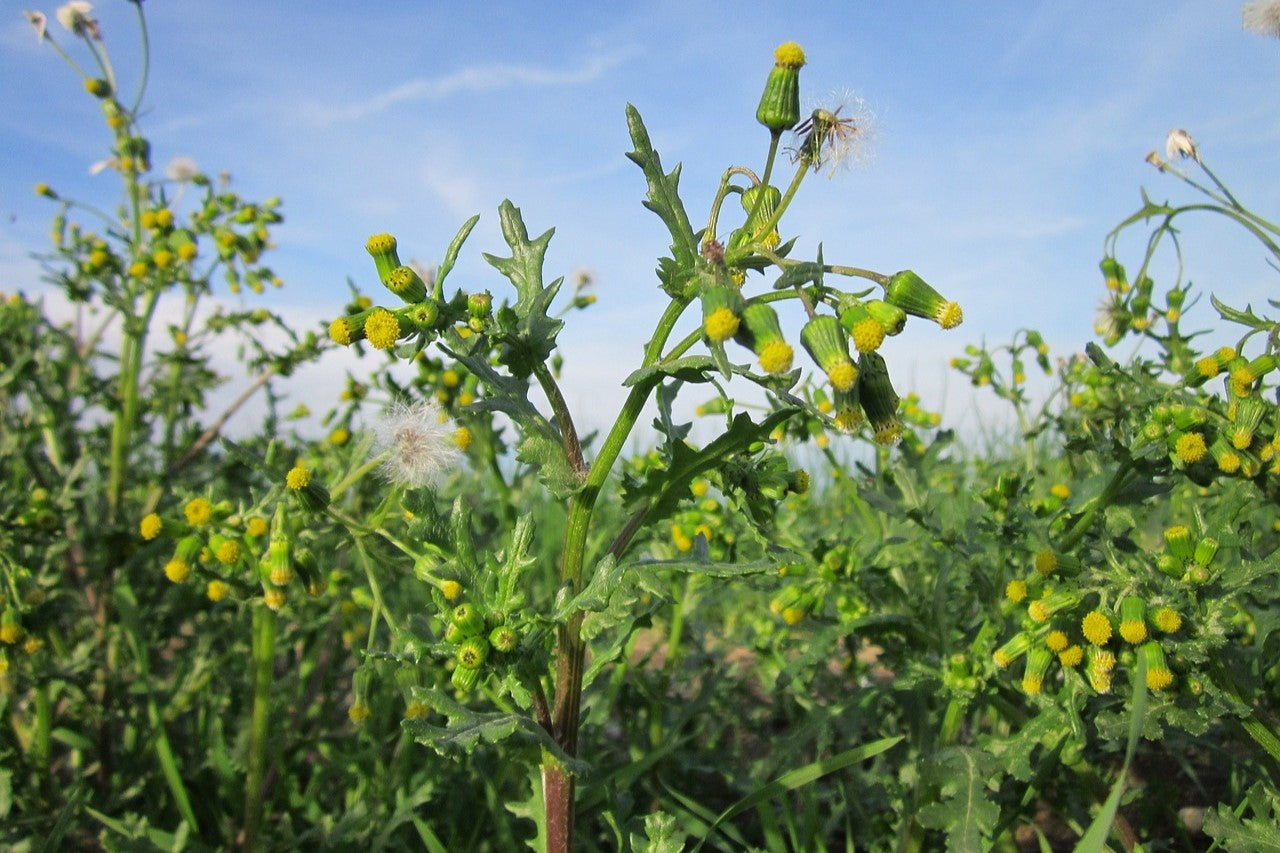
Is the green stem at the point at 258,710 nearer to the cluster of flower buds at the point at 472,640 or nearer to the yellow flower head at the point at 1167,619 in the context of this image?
the cluster of flower buds at the point at 472,640

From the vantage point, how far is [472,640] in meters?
1.63

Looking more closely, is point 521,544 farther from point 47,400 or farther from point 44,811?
point 47,400

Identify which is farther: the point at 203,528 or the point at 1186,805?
the point at 1186,805

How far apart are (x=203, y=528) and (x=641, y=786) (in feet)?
5.15

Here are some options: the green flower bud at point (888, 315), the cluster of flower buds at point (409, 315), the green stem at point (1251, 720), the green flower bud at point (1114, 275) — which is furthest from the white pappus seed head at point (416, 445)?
the green flower bud at point (1114, 275)

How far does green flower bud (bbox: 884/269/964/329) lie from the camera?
5.11 ft

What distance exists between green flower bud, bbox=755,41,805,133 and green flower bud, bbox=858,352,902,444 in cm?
42

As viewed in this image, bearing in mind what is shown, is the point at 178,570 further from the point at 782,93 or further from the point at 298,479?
the point at 782,93

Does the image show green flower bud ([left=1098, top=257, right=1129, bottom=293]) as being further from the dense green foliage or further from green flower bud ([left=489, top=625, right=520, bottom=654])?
green flower bud ([left=489, top=625, right=520, bottom=654])

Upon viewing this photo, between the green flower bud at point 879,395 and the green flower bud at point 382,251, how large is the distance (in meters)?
0.85

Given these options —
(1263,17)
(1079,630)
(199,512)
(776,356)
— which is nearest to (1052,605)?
(1079,630)

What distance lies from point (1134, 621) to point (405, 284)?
147cm

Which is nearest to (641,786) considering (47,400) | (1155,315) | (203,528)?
(203,528)

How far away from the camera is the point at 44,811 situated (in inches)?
112
